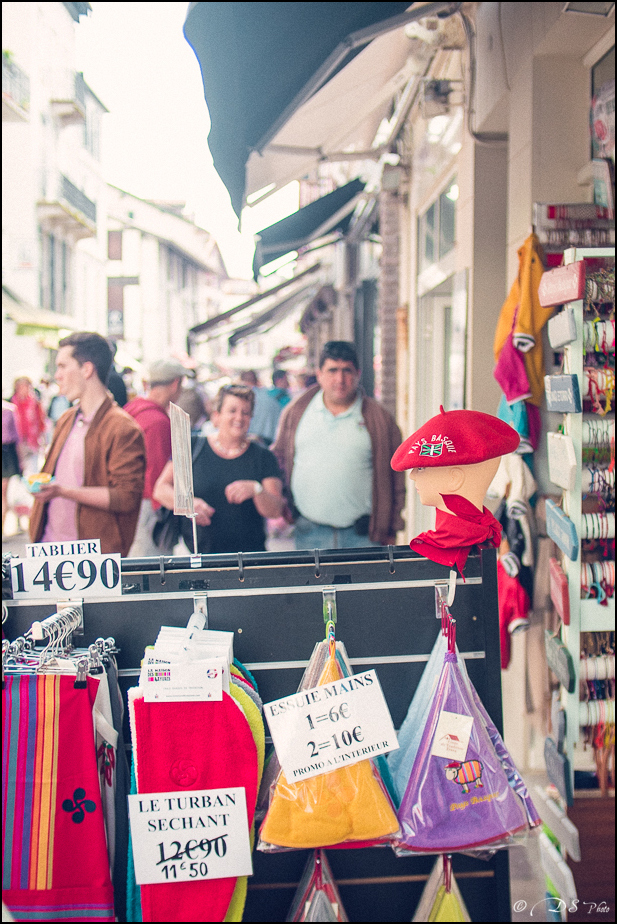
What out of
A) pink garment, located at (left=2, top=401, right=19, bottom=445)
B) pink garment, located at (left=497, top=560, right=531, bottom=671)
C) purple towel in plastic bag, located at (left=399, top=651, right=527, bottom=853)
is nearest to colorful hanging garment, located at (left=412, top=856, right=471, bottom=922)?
purple towel in plastic bag, located at (left=399, top=651, right=527, bottom=853)

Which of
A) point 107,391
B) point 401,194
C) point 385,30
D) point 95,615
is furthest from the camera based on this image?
point 401,194

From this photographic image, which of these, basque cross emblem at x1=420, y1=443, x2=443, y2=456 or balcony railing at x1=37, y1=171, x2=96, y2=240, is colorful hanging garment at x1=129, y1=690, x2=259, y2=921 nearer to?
basque cross emblem at x1=420, y1=443, x2=443, y2=456

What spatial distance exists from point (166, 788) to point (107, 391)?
1647 mm

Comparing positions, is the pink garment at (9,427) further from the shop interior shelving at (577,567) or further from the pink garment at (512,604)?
the shop interior shelving at (577,567)

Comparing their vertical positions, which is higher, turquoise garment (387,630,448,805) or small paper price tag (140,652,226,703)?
small paper price tag (140,652,226,703)

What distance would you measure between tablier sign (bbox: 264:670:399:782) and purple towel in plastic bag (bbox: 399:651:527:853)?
0.34 feet

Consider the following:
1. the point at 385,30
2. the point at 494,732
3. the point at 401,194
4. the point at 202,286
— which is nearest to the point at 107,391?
the point at 385,30

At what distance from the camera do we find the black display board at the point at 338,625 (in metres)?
1.60

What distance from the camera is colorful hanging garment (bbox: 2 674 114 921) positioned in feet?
4.71

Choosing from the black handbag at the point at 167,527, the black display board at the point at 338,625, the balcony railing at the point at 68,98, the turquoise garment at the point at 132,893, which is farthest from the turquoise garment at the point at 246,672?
the balcony railing at the point at 68,98

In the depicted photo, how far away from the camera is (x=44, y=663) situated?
1.45 m

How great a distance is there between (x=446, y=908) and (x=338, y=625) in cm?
63

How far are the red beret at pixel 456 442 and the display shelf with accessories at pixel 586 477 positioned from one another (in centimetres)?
58

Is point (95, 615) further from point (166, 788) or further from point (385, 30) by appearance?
point (385, 30)
